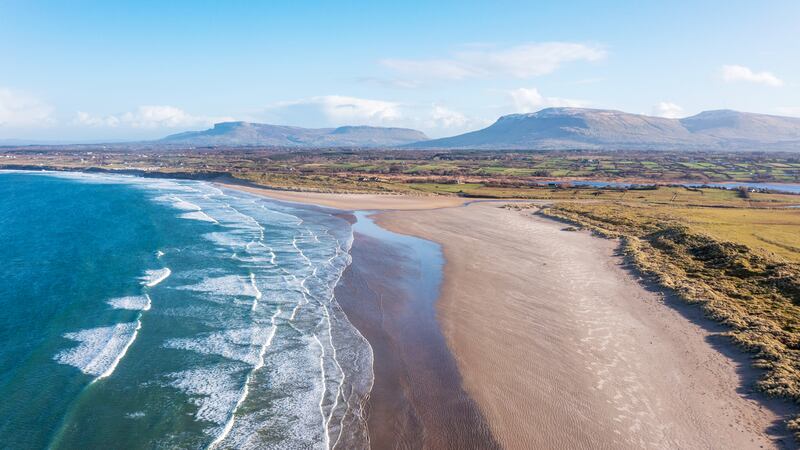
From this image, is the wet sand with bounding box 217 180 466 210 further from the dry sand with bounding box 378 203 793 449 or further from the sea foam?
the sea foam

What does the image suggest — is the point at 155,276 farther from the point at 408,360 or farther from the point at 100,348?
the point at 408,360

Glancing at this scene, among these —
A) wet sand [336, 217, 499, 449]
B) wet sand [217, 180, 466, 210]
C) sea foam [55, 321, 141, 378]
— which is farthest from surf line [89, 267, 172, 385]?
wet sand [217, 180, 466, 210]

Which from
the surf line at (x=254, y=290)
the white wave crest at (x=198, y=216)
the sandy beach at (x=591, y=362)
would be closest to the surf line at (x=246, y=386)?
the surf line at (x=254, y=290)

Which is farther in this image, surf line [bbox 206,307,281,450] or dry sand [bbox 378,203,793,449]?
dry sand [bbox 378,203,793,449]

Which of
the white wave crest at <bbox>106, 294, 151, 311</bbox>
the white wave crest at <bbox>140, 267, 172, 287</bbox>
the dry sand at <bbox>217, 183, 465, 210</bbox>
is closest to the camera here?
the white wave crest at <bbox>106, 294, 151, 311</bbox>

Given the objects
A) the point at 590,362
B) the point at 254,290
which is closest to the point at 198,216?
the point at 254,290
